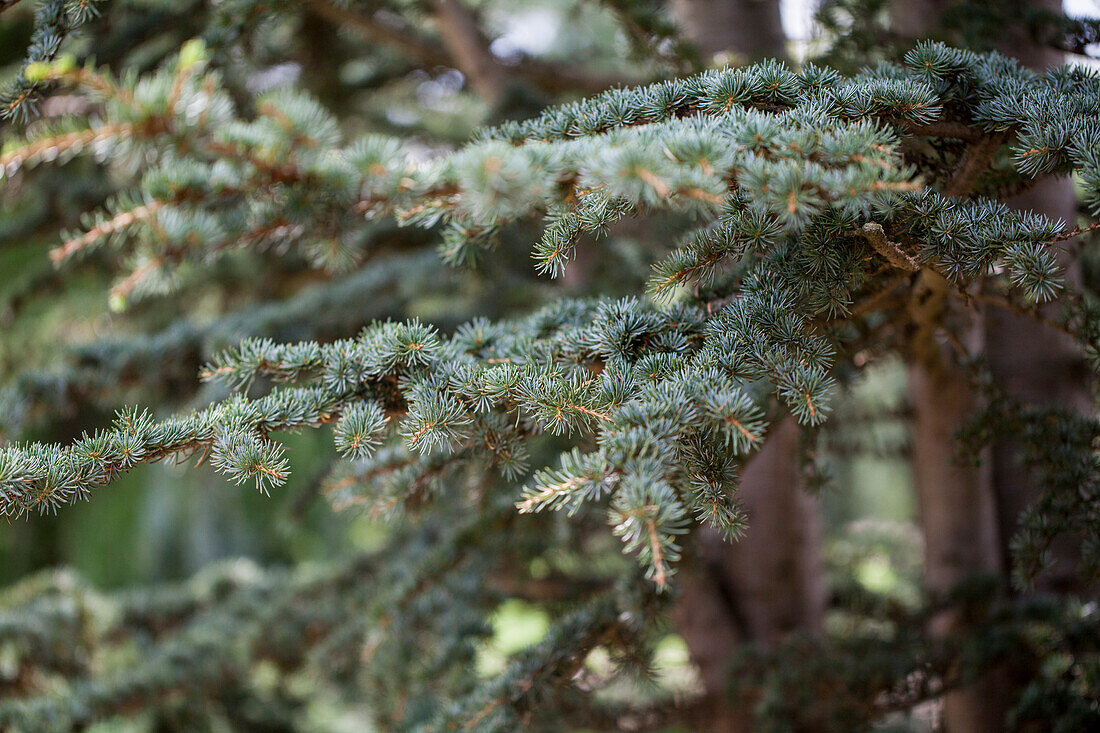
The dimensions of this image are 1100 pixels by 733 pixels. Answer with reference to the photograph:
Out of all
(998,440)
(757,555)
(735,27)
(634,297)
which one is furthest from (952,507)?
(735,27)

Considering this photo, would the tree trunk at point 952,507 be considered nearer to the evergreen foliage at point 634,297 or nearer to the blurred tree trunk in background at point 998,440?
the blurred tree trunk in background at point 998,440

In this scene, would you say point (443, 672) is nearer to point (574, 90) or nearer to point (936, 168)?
point (936, 168)

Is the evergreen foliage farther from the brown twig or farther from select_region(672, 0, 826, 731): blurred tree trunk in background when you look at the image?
select_region(672, 0, 826, 731): blurred tree trunk in background

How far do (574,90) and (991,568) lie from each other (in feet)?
7.02

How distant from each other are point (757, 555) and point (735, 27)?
5.75 ft

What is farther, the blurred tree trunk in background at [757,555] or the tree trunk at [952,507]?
the blurred tree trunk in background at [757,555]

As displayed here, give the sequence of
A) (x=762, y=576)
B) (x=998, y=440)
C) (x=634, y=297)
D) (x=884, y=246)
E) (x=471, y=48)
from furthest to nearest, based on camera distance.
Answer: (x=471, y=48)
(x=762, y=576)
(x=998, y=440)
(x=634, y=297)
(x=884, y=246)

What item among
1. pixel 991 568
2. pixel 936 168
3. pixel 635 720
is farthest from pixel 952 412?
pixel 635 720

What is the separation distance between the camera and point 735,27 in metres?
2.42

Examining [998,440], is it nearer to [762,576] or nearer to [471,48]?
[762,576]

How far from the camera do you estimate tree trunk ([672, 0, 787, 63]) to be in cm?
242

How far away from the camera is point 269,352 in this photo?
3.70ft

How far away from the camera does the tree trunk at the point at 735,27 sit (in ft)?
7.93

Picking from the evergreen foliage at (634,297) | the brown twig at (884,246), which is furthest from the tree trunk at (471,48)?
the brown twig at (884,246)
